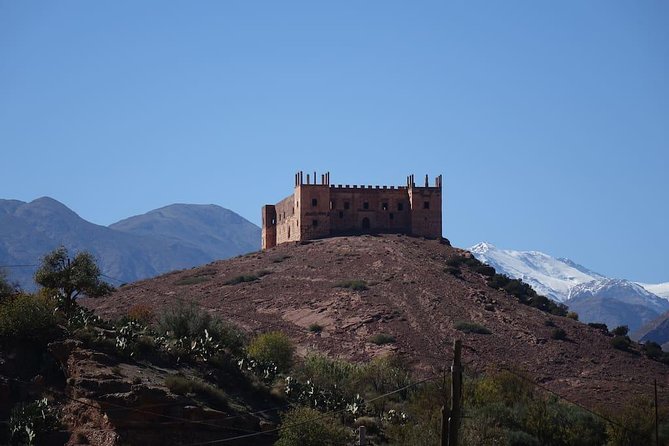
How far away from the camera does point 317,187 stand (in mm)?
95062

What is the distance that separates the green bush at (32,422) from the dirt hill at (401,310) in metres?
31.4

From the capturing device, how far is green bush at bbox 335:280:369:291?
82.3 meters

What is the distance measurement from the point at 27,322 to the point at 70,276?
519 inches

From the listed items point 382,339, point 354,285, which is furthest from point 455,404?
point 354,285

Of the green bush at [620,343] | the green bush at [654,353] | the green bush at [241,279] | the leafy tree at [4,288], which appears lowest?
the green bush at [654,353]

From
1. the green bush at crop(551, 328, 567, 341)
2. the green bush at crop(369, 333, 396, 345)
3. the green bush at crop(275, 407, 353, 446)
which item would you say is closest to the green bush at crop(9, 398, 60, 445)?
the green bush at crop(275, 407, 353, 446)

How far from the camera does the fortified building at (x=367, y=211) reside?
315ft

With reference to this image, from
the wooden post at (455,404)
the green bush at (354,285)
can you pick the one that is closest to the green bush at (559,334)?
the green bush at (354,285)

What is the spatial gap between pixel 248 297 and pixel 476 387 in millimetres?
34751

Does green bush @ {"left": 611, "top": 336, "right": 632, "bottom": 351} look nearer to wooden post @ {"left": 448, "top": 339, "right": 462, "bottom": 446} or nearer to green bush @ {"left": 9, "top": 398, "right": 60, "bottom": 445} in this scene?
green bush @ {"left": 9, "top": 398, "right": 60, "bottom": 445}

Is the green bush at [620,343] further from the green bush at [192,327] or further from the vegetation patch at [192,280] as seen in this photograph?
the green bush at [192,327]

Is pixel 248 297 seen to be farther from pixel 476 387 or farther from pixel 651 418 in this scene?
pixel 651 418

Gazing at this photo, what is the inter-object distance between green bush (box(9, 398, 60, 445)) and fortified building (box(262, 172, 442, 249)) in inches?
2337

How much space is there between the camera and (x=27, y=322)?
41.3 m
